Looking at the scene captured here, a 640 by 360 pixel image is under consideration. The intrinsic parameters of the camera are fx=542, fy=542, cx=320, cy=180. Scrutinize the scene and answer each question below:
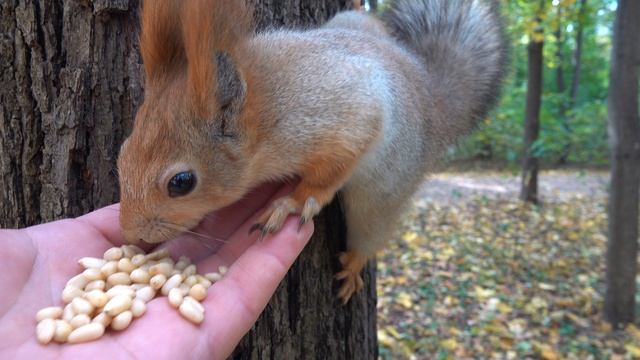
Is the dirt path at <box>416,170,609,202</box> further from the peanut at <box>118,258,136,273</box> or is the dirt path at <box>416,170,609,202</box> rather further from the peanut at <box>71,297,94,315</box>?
the peanut at <box>71,297,94,315</box>

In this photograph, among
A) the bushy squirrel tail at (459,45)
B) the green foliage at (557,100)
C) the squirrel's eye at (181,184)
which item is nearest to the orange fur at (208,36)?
the squirrel's eye at (181,184)

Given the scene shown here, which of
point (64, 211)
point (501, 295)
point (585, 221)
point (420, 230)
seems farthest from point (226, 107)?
point (585, 221)

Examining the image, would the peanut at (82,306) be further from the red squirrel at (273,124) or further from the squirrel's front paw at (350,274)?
the squirrel's front paw at (350,274)

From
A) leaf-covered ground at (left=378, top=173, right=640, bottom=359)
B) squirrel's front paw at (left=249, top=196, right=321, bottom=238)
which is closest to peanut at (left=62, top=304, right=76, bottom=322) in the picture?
squirrel's front paw at (left=249, top=196, right=321, bottom=238)

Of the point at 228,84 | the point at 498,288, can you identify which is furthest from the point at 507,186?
the point at 228,84

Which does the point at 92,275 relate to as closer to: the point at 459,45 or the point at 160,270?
the point at 160,270

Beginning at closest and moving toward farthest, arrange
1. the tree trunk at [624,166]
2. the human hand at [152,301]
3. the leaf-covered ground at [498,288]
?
the human hand at [152,301] < the leaf-covered ground at [498,288] < the tree trunk at [624,166]
